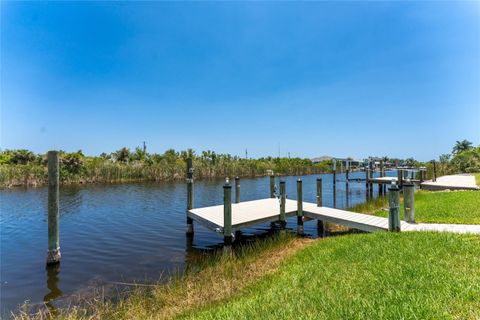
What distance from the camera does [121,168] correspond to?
35.8 metres

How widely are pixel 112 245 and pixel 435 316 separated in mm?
10033

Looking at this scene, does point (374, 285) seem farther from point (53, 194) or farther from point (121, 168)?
point (121, 168)

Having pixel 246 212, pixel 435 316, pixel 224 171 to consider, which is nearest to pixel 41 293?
pixel 246 212

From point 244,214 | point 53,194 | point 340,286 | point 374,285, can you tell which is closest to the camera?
point 374,285

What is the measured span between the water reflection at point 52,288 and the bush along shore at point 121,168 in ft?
56.0

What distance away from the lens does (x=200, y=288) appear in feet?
18.0

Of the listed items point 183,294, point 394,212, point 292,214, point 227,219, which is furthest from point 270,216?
point 183,294

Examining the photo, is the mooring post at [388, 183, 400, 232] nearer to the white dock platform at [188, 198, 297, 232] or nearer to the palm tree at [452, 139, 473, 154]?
the white dock platform at [188, 198, 297, 232]

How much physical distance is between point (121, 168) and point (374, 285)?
3654 cm

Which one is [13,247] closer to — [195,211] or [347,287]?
[195,211]

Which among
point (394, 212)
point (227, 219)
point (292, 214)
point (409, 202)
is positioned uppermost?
point (409, 202)

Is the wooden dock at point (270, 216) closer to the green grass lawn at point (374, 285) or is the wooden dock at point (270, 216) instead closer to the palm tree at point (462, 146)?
the green grass lawn at point (374, 285)

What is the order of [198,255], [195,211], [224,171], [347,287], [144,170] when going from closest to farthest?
1. [347,287]
2. [198,255]
3. [195,211]
4. [144,170]
5. [224,171]

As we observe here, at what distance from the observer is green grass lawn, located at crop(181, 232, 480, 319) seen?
309 centimetres
